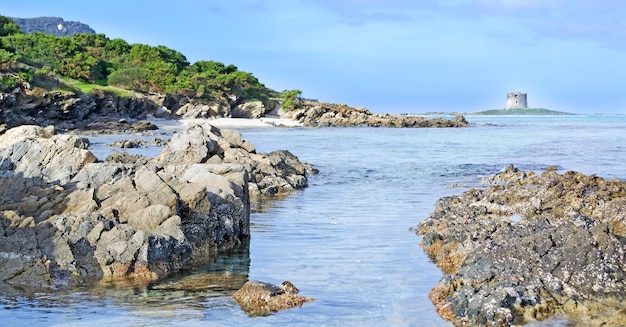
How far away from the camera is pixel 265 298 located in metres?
10.1

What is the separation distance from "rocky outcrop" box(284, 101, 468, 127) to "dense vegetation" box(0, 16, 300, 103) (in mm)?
8100

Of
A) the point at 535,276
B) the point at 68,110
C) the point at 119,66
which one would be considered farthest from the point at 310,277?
the point at 119,66

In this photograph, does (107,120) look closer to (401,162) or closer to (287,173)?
(401,162)

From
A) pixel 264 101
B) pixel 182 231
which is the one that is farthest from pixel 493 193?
pixel 264 101

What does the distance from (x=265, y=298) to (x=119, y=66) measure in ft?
315

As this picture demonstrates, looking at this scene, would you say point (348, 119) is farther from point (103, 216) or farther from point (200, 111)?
point (103, 216)

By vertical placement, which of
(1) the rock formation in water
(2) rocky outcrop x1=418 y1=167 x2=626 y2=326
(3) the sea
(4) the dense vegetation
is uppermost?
(4) the dense vegetation

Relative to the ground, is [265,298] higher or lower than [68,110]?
lower

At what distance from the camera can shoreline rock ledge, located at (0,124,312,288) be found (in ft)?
38.1

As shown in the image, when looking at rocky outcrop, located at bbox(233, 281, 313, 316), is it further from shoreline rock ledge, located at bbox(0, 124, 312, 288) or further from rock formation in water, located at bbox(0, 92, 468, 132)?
rock formation in water, located at bbox(0, 92, 468, 132)

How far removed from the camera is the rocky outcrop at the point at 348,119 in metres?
95.2

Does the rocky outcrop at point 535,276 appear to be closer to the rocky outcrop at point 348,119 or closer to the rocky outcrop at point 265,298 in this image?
the rocky outcrop at point 265,298

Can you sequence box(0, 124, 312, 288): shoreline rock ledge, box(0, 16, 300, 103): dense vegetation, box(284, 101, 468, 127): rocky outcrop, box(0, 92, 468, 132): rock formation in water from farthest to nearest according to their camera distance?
box(284, 101, 468, 127): rocky outcrop, box(0, 16, 300, 103): dense vegetation, box(0, 92, 468, 132): rock formation in water, box(0, 124, 312, 288): shoreline rock ledge

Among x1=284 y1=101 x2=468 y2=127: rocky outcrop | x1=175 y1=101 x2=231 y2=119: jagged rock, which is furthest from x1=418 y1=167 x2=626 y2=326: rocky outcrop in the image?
x1=284 y1=101 x2=468 y2=127: rocky outcrop
